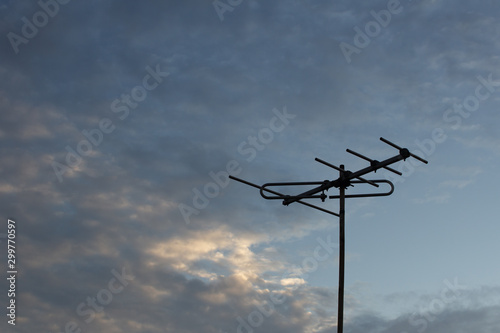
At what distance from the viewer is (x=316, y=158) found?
2147cm

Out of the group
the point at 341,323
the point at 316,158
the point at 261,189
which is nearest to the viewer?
the point at 341,323

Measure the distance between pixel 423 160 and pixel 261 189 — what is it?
6.30 metres

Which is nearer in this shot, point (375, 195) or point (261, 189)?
point (375, 195)

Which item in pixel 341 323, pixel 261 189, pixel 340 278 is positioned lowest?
pixel 341 323

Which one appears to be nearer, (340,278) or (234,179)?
(340,278)

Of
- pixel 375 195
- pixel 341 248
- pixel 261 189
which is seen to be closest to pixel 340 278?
pixel 341 248

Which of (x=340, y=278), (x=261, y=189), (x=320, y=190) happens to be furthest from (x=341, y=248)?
(x=261, y=189)

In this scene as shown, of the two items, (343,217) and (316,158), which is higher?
(316,158)

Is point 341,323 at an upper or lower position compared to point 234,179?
lower

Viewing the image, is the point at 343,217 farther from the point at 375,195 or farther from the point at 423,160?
the point at 423,160

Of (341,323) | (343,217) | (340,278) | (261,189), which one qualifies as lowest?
(341,323)

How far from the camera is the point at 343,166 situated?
22.3 m

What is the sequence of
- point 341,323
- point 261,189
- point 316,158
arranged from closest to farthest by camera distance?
1. point 341,323
2. point 316,158
3. point 261,189

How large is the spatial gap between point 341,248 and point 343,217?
1220mm
